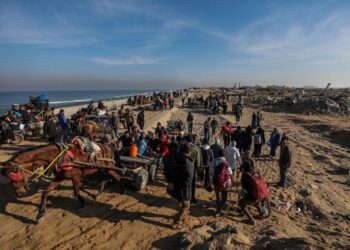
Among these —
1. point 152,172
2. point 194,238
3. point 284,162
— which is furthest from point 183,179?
point 284,162

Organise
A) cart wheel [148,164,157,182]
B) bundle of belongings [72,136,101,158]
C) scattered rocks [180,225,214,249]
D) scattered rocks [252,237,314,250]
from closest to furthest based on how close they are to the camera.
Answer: scattered rocks [252,237,314,250] < scattered rocks [180,225,214,249] < bundle of belongings [72,136,101,158] < cart wheel [148,164,157,182]

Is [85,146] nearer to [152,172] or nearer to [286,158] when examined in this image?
[152,172]

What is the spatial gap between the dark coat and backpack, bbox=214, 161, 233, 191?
103cm

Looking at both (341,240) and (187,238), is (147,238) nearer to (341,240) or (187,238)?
(187,238)

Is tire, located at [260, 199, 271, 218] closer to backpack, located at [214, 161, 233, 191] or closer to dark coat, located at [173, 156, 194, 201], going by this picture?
backpack, located at [214, 161, 233, 191]

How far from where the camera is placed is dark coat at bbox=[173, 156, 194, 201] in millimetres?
6297

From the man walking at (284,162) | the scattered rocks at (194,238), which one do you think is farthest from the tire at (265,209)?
the man walking at (284,162)

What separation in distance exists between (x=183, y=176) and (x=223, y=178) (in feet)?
4.20

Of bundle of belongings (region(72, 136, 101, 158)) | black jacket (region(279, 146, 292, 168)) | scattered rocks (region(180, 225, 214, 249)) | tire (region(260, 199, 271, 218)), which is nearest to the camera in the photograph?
scattered rocks (region(180, 225, 214, 249))

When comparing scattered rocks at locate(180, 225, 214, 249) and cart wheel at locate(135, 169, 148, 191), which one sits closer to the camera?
scattered rocks at locate(180, 225, 214, 249)

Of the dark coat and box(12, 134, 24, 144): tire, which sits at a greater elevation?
the dark coat

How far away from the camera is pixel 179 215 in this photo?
21.2ft

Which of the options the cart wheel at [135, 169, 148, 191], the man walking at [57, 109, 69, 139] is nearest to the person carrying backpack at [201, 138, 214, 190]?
the cart wheel at [135, 169, 148, 191]

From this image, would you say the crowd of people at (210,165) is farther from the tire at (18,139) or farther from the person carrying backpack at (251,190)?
the tire at (18,139)
